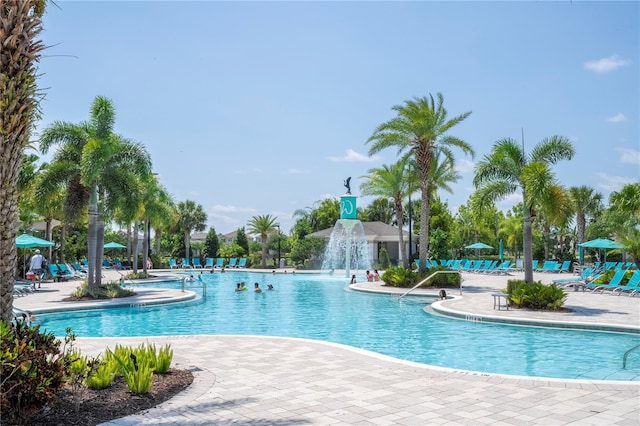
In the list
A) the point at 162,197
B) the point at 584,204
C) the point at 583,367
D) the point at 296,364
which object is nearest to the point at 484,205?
the point at 583,367

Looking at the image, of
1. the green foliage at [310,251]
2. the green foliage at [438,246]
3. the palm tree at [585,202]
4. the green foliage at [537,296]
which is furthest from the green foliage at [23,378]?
the palm tree at [585,202]

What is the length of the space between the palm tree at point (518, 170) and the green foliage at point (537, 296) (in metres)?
1.66

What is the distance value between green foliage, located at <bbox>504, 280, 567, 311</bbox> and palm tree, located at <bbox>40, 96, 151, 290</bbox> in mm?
14467

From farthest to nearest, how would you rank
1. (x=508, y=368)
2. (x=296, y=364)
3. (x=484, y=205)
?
(x=484, y=205) → (x=508, y=368) → (x=296, y=364)

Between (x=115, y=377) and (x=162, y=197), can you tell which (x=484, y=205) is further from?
(x=162, y=197)

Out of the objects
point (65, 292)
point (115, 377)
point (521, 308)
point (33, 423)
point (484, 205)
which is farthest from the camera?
point (65, 292)

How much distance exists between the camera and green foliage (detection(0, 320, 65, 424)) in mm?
5492

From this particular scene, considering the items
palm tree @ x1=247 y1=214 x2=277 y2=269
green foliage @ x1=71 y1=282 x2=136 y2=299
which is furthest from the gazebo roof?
green foliage @ x1=71 y1=282 x2=136 y2=299

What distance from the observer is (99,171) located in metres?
20.0

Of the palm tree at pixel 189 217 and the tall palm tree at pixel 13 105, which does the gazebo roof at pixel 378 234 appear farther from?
the tall palm tree at pixel 13 105

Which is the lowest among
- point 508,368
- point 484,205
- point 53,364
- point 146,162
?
point 508,368

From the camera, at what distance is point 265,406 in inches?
264

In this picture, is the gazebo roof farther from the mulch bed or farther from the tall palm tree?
the tall palm tree

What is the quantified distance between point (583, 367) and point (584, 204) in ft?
157
